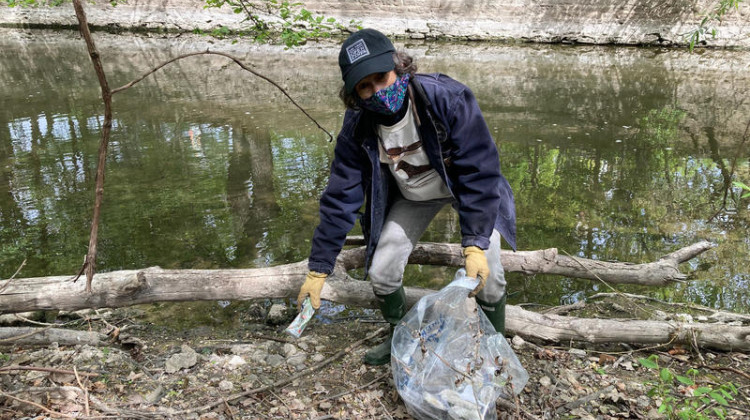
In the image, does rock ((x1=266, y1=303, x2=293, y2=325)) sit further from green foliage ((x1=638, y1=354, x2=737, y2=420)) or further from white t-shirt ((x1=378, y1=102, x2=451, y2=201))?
green foliage ((x1=638, y1=354, x2=737, y2=420))

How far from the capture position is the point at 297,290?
2.77m

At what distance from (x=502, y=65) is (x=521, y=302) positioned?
1054 cm

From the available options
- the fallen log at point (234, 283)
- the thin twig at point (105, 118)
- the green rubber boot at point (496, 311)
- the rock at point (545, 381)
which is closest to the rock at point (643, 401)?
the rock at point (545, 381)

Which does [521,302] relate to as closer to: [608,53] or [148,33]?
[608,53]

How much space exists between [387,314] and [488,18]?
53.7ft

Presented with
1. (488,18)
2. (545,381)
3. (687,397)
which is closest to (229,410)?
(545,381)

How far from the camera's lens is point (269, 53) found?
1507 cm

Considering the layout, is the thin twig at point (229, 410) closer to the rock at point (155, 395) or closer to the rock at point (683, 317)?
the rock at point (155, 395)

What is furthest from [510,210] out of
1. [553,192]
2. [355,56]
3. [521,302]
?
[553,192]

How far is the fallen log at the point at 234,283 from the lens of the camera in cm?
261

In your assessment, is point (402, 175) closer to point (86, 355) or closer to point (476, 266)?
point (476, 266)

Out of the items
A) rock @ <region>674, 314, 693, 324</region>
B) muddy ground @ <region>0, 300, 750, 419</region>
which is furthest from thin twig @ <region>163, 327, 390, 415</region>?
rock @ <region>674, 314, 693, 324</region>

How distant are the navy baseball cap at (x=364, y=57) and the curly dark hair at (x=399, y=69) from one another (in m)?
0.07

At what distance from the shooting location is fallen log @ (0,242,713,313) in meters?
2.61
